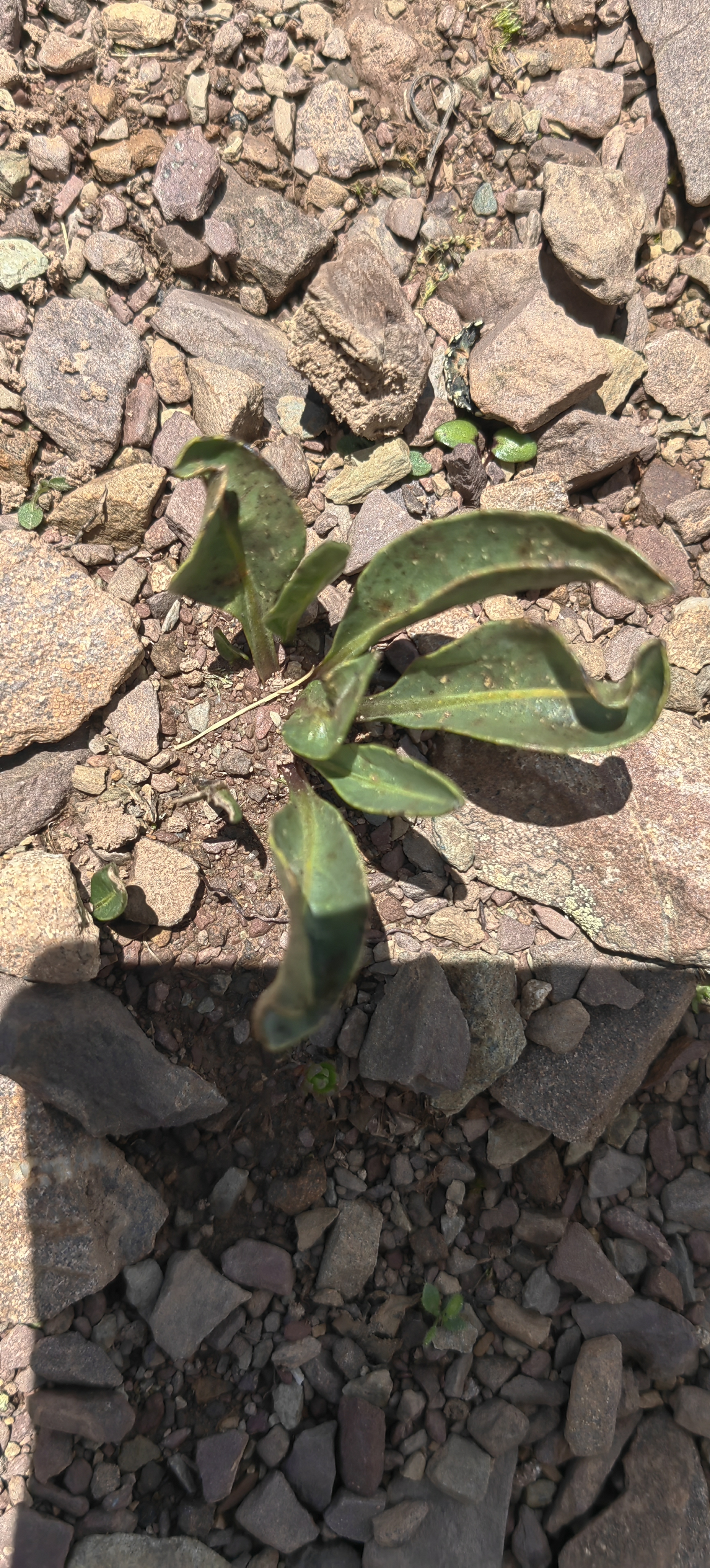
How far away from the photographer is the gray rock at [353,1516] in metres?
1.91

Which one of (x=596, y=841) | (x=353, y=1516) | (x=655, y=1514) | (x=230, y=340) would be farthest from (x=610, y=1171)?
(x=230, y=340)

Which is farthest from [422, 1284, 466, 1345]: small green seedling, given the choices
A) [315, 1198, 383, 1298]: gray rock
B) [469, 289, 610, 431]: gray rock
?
[469, 289, 610, 431]: gray rock

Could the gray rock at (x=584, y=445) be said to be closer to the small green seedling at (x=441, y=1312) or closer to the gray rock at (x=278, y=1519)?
the small green seedling at (x=441, y=1312)

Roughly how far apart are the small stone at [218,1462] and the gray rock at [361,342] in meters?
2.40

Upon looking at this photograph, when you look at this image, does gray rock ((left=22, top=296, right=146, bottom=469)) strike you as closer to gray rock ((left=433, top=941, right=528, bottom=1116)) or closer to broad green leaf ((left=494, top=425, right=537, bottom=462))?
broad green leaf ((left=494, top=425, right=537, bottom=462))

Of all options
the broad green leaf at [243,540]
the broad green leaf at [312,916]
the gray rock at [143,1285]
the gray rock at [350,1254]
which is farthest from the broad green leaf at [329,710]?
the gray rock at [143,1285]

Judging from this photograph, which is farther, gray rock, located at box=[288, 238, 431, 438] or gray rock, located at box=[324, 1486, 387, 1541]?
gray rock, located at box=[288, 238, 431, 438]

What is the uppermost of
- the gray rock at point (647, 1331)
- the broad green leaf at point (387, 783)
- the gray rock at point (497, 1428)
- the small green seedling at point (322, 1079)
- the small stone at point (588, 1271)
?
the broad green leaf at point (387, 783)

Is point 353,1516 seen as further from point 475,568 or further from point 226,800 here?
point 475,568

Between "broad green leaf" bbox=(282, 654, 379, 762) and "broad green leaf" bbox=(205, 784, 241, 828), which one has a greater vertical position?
"broad green leaf" bbox=(282, 654, 379, 762)

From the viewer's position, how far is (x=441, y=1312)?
2.07m

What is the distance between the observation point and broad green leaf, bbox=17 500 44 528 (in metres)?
2.25

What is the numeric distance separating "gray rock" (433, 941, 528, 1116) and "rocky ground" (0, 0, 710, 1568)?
1cm

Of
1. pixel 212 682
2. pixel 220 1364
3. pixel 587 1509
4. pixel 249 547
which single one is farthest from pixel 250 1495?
pixel 249 547
